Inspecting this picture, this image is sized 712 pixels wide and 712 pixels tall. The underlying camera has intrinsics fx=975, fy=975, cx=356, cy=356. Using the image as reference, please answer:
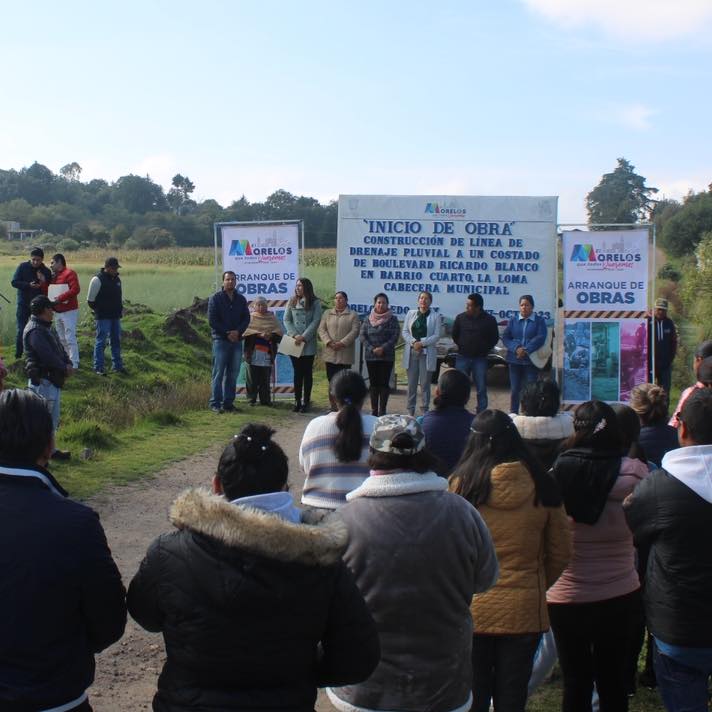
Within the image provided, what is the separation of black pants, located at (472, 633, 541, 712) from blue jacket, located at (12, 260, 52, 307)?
12118 mm

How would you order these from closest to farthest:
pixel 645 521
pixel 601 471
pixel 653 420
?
1. pixel 645 521
2. pixel 601 471
3. pixel 653 420

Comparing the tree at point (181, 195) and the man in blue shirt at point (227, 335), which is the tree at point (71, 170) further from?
the man in blue shirt at point (227, 335)

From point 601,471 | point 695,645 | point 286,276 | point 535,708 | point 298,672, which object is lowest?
point 535,708

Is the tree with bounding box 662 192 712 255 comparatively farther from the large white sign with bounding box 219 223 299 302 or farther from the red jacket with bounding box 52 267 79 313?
the red jacket with bounding box 52 267 79 313

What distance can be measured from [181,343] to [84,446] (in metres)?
8.18

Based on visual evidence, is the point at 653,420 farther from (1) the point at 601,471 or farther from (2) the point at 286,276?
(2) the point at 286,276

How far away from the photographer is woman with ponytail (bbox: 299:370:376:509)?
5.19m

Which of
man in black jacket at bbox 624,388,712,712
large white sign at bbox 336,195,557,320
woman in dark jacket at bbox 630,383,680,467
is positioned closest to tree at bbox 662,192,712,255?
large white sign at bbox 336,195,557,320

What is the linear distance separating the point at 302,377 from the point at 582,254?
4555 millimetres

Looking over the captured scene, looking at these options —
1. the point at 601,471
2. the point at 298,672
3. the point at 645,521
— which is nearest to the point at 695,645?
the point at 645,521

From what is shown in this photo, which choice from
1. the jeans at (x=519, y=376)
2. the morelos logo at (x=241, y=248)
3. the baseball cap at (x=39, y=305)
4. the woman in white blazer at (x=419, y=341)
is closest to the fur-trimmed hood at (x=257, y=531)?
the baseball cap at (x=39, y=305)

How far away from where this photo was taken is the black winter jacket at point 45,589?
2.98m

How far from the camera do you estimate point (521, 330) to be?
45.1 ft

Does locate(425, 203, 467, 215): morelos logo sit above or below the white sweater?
above
